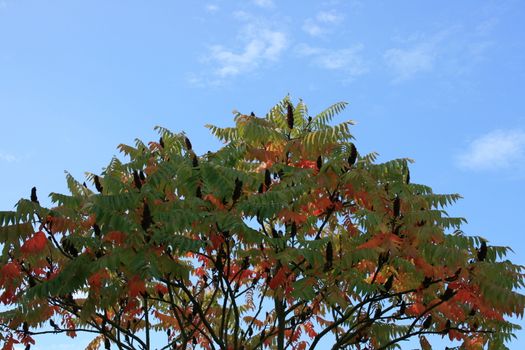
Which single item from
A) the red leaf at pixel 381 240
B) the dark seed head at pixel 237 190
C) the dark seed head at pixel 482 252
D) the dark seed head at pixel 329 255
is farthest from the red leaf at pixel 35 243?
the dark seed head at pixel 482 252

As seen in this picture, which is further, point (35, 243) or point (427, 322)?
point (427, 322)

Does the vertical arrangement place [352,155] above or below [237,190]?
above

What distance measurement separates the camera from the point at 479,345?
46.5ft

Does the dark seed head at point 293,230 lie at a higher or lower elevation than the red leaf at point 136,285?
higher

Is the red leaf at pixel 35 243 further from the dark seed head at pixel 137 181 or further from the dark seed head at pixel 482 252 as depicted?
the dark seed head at pixel 482 252

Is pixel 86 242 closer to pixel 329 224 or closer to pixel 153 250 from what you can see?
pixel 153 250

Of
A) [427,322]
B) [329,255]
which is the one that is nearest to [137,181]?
[329,255]

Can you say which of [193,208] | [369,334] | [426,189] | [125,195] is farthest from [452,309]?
[125,195]

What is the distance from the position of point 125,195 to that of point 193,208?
41.3 inches

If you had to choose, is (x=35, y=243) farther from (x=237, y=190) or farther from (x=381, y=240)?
(x=381, y=240)

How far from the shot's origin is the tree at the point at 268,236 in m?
9.80

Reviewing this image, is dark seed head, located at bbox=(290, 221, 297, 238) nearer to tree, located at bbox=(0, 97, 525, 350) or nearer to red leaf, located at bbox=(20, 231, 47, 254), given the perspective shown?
tree, located at bbox=(0, 97, 525, 350)

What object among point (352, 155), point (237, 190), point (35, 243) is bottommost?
point (35, 243)

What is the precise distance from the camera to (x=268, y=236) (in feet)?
35.9
